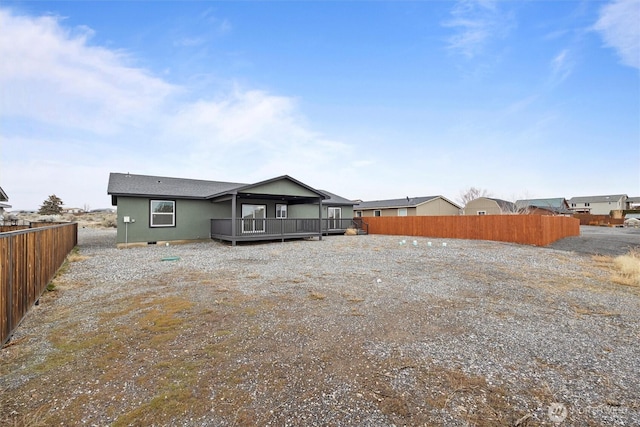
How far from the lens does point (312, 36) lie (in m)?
13.6

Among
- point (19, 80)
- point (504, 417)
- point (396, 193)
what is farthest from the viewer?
point (396, 193)

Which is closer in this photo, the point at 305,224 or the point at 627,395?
the point at 627,395

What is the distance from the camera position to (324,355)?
3021mm

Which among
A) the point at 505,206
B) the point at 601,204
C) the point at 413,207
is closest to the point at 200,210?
the point at 413,207

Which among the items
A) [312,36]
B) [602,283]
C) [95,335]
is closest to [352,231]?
[312,36]

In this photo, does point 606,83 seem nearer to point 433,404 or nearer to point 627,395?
point 627,395

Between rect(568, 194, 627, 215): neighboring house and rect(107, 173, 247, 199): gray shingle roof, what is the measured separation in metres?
64.8

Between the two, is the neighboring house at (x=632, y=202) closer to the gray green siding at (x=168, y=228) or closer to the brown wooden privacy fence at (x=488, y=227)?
the brown wooden privacy fence at (x=488, y=227)

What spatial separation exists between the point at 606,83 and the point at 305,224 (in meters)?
16.4

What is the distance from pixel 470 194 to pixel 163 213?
146 feet

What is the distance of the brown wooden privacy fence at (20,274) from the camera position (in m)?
3.21

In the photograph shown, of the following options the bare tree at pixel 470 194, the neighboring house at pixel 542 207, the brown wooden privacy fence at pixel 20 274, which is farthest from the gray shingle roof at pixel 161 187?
the bare tree at pixel 470 194

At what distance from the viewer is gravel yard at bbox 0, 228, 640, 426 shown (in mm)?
2133

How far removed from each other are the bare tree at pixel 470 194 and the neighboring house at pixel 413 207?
1403 centimetres
